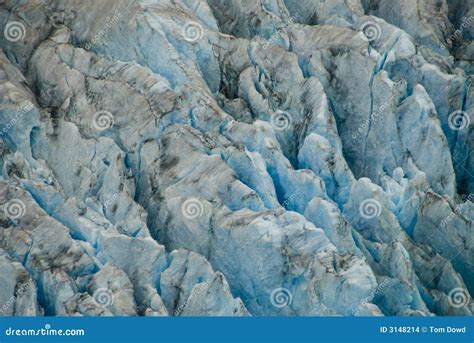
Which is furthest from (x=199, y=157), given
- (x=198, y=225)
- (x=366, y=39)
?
(x=366, y=39)

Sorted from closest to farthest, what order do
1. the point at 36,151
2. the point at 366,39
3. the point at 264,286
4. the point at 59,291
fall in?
the point at 59,291 < the point at 264,286 < the point at 36,151 < the point at 366,39

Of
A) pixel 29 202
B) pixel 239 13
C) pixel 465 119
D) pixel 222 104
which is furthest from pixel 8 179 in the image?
pixel 465 119

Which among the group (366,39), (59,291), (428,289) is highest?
(366,39)

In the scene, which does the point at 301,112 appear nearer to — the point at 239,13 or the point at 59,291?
the point at 239,13

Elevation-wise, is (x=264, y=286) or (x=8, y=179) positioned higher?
(x=8, y=179)

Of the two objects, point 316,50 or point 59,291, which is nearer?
point 59,291

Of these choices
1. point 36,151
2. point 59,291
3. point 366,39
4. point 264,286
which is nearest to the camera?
point 59,291
